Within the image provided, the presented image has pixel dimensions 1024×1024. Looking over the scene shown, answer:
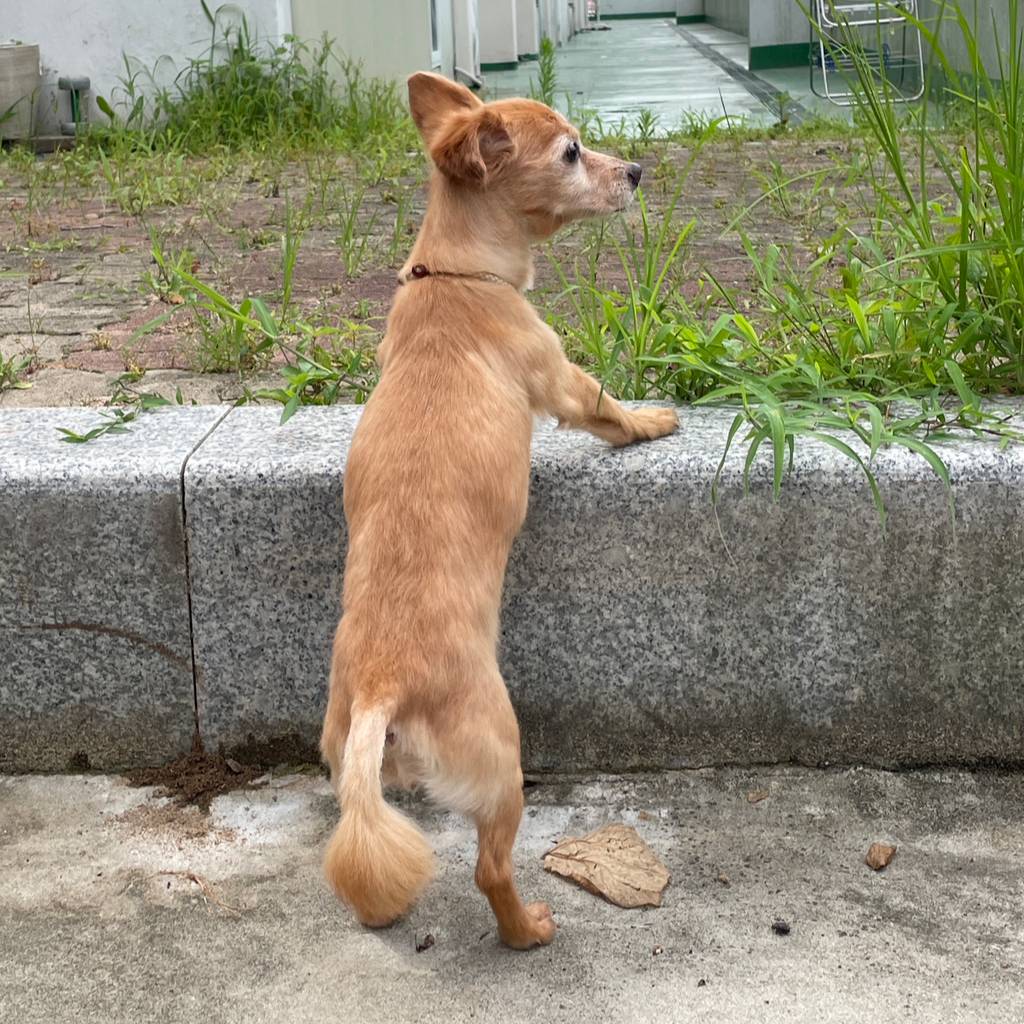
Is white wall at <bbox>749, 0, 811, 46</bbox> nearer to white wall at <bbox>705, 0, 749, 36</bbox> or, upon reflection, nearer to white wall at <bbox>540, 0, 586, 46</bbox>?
white wall at <bbox>705, 0, 749, 36</bbox>

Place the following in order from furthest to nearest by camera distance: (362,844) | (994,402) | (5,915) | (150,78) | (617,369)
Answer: (150,78), (617,369), (994,402), (5,915), (362,844)

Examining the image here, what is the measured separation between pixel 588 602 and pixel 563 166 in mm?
839

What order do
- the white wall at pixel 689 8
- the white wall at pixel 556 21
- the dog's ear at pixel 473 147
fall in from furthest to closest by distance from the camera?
the white wall at pixel 689 8, the white wall at pixel 556 21, the dog's ear at pixel 473 147

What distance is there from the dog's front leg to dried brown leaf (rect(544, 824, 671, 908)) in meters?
0.75

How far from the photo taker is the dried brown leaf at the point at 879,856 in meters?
2.30

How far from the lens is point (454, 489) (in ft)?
7.07

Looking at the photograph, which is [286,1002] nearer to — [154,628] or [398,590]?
[398,590]

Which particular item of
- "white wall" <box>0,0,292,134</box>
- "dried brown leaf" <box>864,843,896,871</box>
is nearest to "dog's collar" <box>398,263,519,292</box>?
"dried brown leaf" <box>864,843,896,871</box>

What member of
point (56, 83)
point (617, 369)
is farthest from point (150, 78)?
point (617, 369)

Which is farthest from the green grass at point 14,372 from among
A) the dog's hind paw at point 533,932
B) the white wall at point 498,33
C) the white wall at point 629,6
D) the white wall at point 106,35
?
the white wall at point 629,6

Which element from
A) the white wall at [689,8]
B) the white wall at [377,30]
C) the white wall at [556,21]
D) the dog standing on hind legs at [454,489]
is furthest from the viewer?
the white wall at [689,8]

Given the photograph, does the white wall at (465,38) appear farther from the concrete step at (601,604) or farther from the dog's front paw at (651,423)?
the concrete step at (601,604)

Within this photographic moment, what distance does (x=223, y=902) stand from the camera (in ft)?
7.47

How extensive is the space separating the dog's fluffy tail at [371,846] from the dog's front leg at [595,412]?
816mm
